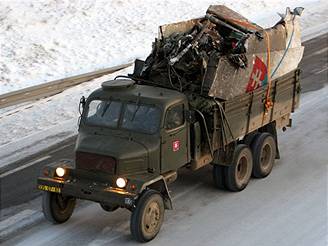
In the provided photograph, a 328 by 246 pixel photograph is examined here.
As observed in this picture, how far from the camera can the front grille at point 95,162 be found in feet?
36.0

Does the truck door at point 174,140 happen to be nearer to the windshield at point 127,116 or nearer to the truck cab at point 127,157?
the truck cab at point 127,157

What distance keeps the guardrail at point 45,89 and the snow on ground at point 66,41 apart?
505 millimetres

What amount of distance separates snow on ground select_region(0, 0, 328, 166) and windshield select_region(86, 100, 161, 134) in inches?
176

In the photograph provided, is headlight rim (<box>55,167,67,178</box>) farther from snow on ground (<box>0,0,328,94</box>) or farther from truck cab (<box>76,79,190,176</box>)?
snow on ground (<box>0,0,328,94</box>)

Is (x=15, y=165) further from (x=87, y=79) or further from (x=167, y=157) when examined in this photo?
(x=87, y=79)

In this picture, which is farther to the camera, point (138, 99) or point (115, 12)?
point (115, 12)

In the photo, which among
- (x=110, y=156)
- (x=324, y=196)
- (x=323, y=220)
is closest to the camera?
(x=110, y=156)

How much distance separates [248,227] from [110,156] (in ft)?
8.71

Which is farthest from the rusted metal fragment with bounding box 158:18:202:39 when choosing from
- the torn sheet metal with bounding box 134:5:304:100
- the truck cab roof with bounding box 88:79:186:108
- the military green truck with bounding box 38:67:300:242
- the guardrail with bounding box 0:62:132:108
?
the guardrail with bounding box 0:62:132:108

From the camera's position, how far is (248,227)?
11.5 meters

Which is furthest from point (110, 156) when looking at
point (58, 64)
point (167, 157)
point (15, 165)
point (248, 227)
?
point (58, 64)

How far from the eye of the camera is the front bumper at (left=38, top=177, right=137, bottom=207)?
10680 millimetres

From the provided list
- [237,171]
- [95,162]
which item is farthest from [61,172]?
[237,171]

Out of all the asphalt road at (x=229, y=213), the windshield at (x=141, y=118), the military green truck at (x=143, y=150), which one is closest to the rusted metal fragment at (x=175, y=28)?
the military green truck at (x=143, y=150)
